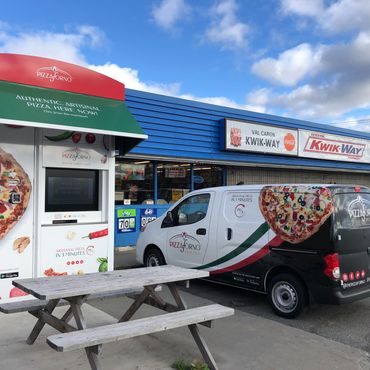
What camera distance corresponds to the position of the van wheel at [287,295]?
609 centimetres

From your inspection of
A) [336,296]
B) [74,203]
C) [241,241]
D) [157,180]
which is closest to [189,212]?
[241,241]

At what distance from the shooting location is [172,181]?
13.1m

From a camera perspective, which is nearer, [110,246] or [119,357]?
[119,357]

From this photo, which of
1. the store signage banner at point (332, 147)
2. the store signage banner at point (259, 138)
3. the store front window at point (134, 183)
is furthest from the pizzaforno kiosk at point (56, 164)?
the store signage banner at point (332, 147)

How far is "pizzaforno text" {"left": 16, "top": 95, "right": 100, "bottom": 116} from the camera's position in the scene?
227 inches

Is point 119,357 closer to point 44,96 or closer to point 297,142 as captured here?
point 44,96

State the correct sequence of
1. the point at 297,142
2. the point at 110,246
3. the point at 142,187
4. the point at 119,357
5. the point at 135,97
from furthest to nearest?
the point at 297,142 < the point at 142,187 < the point at 135,97 < the point at 110,246 < the point at 119,357

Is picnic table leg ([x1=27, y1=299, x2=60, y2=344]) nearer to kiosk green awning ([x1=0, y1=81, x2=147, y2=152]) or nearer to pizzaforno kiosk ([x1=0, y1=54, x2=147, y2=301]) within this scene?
pizzaforno kiosk ([x1=0, y1=54, x2=147, y2=301])

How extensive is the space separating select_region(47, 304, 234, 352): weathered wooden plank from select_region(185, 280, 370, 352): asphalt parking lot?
1.99 meters

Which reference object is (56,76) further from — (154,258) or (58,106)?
(154,258)

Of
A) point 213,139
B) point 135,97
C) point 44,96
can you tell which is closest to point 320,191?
point 44,96

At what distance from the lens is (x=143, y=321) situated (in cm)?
405

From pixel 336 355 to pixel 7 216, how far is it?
4536mm

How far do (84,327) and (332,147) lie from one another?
50.0ft
